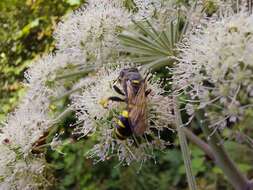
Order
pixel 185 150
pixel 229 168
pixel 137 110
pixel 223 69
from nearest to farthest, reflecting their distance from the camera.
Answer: pixel 223 69 < pixel 137 110 < pixel 185 150 < pixel 229 168

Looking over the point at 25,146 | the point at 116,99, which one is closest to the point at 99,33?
the point at 116,99

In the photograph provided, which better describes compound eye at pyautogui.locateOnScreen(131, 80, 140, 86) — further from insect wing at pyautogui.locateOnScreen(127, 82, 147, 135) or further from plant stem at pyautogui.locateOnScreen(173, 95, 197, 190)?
plant stem at pyautogui.locateOnScreen(173, 95, 197, 190)

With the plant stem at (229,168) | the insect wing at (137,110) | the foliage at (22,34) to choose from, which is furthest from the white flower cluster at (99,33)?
the foliage at (22,34)

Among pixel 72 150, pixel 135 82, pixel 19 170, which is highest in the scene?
pixel 135 82

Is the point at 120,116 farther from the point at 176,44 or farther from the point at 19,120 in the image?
the point at 19,120

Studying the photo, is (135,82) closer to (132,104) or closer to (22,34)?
(132,104)

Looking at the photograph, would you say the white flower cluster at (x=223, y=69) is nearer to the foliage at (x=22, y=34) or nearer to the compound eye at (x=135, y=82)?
the compound eye at (x=135, y=82)

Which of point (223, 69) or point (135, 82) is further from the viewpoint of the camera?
point (135, 82)
